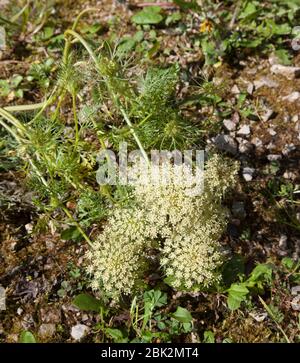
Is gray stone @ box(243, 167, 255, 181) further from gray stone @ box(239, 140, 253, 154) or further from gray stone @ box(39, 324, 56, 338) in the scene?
gray stone @ box(39, 324, 56, 338)

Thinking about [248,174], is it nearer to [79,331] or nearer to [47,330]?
[79,331]

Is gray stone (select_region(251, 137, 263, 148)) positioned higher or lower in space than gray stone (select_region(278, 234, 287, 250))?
higher

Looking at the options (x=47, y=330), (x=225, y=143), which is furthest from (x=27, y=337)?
(x=225, y=143)

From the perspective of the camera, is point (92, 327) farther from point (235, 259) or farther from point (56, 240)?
point (235, 259)

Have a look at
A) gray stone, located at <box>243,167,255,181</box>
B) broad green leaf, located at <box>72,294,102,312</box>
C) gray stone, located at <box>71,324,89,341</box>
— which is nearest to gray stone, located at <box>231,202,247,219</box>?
gray stone, located at <box>243,167,255,181</box>

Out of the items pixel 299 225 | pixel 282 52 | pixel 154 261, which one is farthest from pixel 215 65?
pixel 154 261

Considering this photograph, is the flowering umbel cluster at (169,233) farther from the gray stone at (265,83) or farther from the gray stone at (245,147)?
the gray stone at (265,83)
